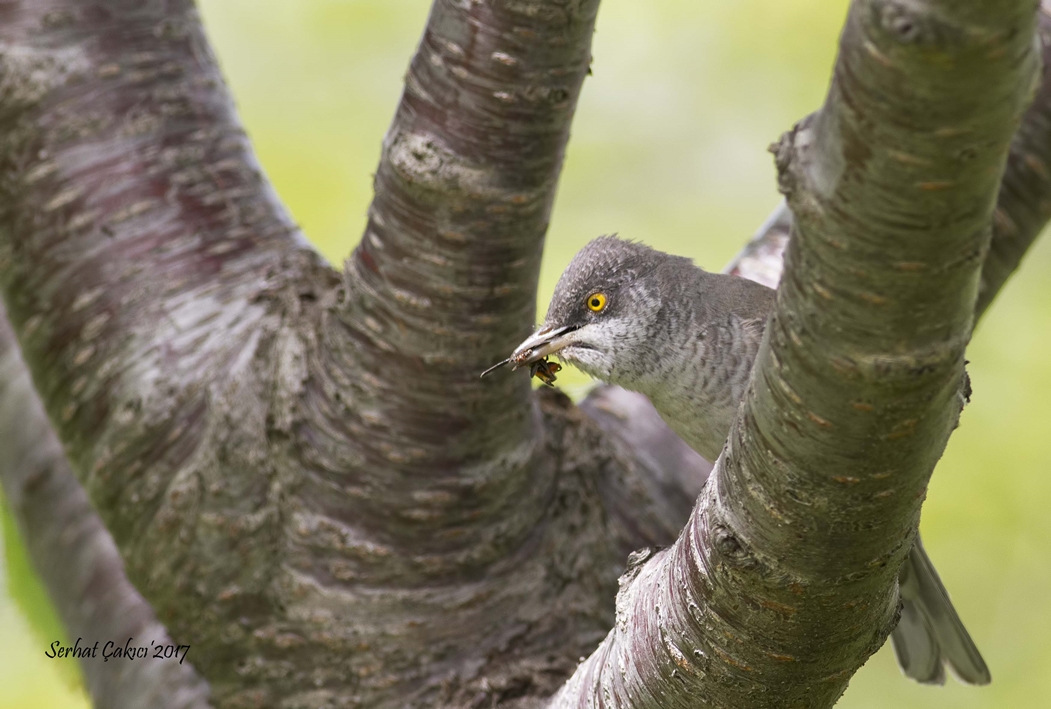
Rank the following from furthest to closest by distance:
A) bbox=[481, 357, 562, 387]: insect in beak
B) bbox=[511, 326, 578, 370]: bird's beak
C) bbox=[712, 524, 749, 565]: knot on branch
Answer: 1. bbox=[481, 357, 562, 387]: insect in beak
2. bbox=[511, 326, 578, 370]: bird's beak
3. bbox=[712, 524, 749, 565]: knot on branch

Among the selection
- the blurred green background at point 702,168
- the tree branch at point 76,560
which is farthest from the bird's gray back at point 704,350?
the blurred green background at point 702,168

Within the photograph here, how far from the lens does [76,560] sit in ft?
10.1

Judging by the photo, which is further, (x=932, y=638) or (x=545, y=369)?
(x=932, y=638)

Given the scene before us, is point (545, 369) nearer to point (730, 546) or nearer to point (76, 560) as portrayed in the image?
point (730, 546)

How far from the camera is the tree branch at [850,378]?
2.83ft

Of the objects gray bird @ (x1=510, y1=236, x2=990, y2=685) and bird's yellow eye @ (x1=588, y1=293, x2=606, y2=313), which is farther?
bird's yellow eye @ (x1=588, y1=293, x2=606, y2=313)

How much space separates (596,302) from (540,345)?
0.86 ft


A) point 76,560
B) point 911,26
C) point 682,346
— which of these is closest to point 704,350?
point 682,346

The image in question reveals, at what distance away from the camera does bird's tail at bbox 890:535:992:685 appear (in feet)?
8.50

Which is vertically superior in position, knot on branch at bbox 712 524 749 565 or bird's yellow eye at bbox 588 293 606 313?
bird's yellow eye at bbox 588 293 606 313

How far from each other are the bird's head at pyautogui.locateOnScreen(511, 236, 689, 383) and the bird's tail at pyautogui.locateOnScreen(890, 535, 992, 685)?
103 centimetres

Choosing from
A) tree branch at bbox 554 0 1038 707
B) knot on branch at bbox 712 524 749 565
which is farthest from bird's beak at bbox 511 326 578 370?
knot on branch at bbox 712 524 749 565

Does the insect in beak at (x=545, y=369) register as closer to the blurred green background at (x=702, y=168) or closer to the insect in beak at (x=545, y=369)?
the insect in beak at (x=545, y=369)

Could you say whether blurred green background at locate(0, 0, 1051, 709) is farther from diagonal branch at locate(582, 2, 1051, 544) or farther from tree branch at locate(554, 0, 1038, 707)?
tree branch at locate(554, 0, 1038, 707)
